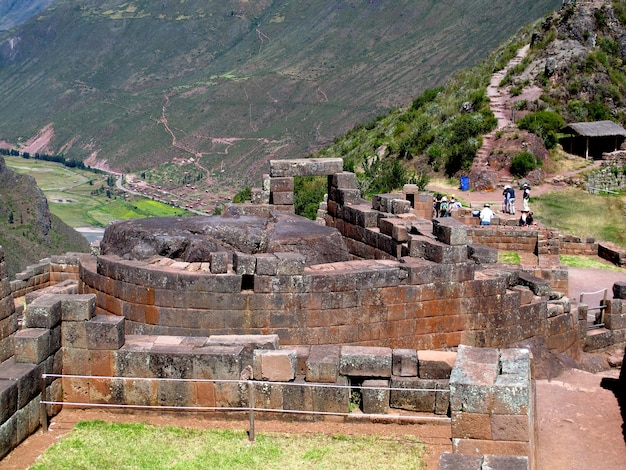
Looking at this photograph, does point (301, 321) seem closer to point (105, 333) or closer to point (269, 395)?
point (269, 395)

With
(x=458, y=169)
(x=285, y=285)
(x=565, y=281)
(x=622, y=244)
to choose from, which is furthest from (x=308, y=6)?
(x=285, y=285)

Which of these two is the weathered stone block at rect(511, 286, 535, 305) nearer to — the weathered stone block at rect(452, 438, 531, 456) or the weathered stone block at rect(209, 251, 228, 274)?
the weathered stone block at rect(209, 251, 228, 274)

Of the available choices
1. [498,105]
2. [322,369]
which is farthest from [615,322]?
[498,105]

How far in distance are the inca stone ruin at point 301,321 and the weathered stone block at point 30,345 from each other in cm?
2

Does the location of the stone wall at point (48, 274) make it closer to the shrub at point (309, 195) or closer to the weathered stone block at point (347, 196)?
the weathered stone block at point (347, 196)

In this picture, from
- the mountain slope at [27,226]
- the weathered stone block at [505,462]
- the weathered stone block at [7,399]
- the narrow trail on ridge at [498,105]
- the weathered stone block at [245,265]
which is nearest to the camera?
the weathered stone block at [505,462]

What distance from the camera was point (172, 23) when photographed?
162m

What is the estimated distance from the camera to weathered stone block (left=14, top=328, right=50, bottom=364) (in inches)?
511

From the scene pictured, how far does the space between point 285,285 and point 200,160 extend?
87.5 meters

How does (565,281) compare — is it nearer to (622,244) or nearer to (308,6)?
(622,244)

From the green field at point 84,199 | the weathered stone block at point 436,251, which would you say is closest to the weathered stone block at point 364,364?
the weathered stone block at point 436,251

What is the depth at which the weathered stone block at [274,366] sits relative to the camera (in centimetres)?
1319

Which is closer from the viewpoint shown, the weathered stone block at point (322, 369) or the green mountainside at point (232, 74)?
the weathered stone block at point (322, 369)

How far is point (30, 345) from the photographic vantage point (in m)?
13.0
